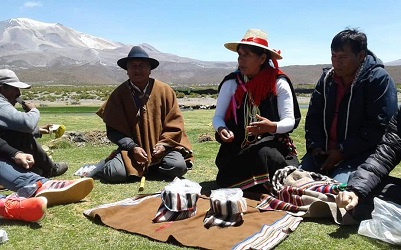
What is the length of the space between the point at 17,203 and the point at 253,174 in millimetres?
2083

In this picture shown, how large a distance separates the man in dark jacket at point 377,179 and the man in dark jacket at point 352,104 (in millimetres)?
364

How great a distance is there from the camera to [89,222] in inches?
153

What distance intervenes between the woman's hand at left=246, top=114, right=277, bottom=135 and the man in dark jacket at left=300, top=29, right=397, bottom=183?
1.82 feet

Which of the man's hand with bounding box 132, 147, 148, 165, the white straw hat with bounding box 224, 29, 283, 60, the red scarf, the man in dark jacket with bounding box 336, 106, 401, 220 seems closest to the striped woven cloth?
the man in dark jacket with bounding box 336, 106, 401, 220

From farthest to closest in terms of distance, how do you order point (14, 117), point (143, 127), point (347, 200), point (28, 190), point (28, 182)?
point (143, 127) < point (14, 117) < point (28, 182) < point (28, 190) < point (347, 200)

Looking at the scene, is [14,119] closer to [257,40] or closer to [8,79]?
[8,79]

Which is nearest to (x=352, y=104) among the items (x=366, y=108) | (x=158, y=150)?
(x=366, y=108)

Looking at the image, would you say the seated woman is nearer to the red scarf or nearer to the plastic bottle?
the red scarf

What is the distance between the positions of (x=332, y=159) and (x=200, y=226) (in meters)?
1.59

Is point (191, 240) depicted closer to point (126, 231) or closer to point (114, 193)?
point (126, 231)

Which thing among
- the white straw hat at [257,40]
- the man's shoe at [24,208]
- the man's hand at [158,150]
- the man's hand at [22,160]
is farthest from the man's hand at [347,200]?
the man's hand at [22,160]

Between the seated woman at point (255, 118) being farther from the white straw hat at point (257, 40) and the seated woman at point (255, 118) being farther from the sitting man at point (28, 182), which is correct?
the sitting man at point (28, 182)

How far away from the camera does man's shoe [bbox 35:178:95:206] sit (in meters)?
4.21

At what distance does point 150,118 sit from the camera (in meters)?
5.64
